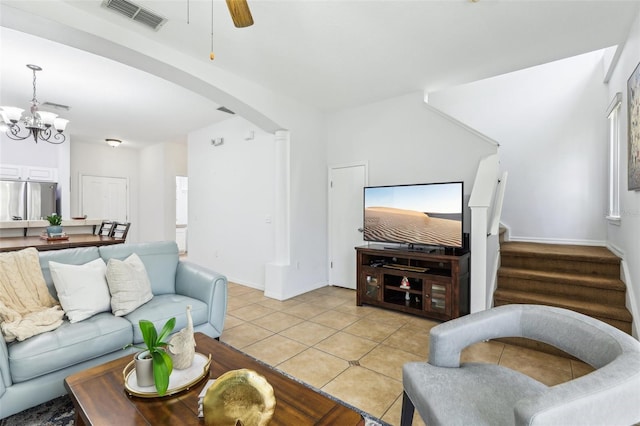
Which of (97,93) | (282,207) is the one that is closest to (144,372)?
(282,207)

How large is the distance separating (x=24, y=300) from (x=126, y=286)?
581mm

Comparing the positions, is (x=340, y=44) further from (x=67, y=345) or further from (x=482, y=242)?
(x=67, y=345)

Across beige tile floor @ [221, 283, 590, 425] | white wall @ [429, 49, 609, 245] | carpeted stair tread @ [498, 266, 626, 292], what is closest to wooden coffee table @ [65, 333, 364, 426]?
beige tile floor @ [221, 283, 590, 425]

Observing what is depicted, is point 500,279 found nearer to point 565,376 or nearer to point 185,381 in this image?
point 565,376

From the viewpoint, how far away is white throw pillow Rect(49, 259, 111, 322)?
211 centimetres

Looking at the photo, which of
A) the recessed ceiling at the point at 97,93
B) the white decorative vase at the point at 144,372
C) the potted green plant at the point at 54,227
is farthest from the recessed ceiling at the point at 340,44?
the white decorative vase at the point at 144,372

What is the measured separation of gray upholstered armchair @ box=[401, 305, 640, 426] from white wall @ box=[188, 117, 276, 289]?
3.44 metres

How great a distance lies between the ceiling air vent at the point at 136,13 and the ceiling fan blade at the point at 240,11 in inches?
48.9

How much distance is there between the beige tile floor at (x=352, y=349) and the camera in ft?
6.92

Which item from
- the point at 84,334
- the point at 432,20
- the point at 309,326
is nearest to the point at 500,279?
the point at 309,326

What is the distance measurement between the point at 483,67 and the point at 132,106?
488 centimetres

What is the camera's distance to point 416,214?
356 cm

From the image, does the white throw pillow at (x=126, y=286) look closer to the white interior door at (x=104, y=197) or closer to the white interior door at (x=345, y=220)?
the white interior door at (x=345, y=220)

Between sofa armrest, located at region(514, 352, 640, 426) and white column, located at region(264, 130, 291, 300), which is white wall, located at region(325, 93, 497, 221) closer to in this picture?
white column, located at region(264, 130, 291, 300)
